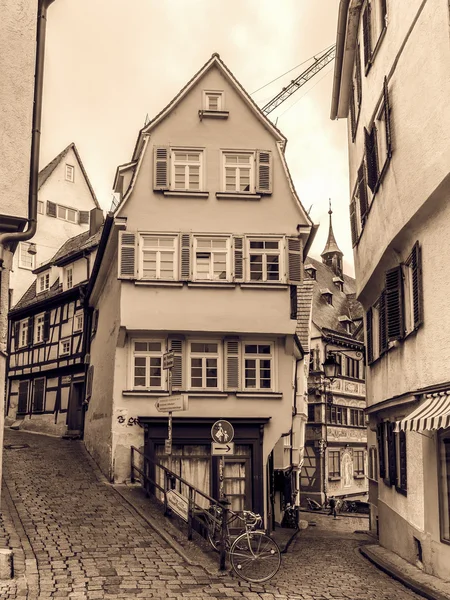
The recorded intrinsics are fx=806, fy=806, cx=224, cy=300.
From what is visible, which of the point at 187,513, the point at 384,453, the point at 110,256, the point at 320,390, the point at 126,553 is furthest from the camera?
the point at 320,390

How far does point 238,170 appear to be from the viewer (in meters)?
23.2

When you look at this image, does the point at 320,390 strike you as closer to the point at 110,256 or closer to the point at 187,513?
the point at 110,256

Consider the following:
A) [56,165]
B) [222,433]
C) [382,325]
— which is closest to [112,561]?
[222,433]

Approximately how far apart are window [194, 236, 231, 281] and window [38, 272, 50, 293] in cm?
1809

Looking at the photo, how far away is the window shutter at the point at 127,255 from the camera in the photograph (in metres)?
21.9

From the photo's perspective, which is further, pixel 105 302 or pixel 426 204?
pixel 105 302

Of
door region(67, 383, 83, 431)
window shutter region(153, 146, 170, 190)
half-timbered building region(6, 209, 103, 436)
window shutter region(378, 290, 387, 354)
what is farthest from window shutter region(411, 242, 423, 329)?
door region(67, 383, 83, 431)

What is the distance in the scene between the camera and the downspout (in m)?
13.6

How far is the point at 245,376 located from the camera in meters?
22.5

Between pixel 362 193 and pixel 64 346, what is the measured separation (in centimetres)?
1754

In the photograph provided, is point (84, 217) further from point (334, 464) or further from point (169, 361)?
point (169, 361)

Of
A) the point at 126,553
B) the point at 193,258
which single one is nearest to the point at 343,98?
the point at 193,258

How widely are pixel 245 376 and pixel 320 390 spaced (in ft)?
81.2

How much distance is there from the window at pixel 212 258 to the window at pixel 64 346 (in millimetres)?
13545
